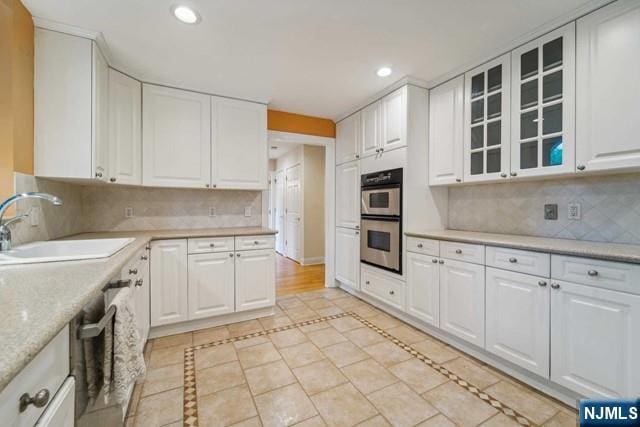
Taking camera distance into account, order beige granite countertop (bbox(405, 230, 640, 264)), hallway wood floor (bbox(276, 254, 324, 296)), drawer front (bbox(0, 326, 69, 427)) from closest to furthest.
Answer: drawer front (bbox(0, 326, 69, 427)) < beige granite countertop (bbox(405, 230, 640, 264)) < hallway wood floor (bbox(276, 254, 324, 296))

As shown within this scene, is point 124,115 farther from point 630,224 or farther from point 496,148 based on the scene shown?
point 630,224

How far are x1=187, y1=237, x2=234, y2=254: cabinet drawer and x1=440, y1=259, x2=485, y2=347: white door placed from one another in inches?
75.8

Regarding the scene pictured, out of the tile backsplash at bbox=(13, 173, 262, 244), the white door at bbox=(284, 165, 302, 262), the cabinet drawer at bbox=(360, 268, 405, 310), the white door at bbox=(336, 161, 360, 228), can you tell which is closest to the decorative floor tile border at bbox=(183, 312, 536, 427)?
the cabinet drawer at bbox=(360, 268, 405, 310)

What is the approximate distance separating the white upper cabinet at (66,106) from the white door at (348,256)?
2523 mm

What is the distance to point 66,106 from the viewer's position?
183 cm

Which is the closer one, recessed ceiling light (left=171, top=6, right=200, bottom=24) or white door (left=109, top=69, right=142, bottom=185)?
recessed ceiling light (left=171, top=6, right=200, bottom=24)

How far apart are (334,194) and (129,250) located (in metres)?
2.54

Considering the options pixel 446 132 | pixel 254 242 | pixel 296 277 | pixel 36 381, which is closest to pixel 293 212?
pixel 296 277

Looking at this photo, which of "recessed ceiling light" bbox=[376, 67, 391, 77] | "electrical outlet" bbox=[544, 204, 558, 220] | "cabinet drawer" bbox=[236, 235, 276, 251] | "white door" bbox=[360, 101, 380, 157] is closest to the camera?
"electrical outlet" bbox=[544, 204, 558, 220]

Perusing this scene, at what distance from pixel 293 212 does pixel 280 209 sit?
0.85m

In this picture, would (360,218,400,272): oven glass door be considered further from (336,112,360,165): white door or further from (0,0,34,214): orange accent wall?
(0,0,34,214): orange accent wall

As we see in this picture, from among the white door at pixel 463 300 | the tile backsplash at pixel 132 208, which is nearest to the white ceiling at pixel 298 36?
the tile backsplash at pixel 132 208

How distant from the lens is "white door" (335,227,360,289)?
329 centimetres

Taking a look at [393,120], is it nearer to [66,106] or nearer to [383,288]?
[383,288]
